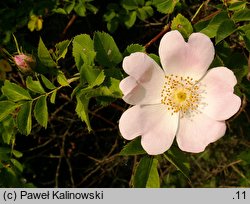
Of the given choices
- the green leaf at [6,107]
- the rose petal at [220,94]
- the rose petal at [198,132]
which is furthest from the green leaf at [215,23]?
the green leaf at [6,107]

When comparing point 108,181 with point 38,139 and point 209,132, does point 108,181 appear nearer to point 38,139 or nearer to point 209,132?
point 38,139

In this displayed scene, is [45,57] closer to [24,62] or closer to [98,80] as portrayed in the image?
[24,62]

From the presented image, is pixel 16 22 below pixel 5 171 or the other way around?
the other way around

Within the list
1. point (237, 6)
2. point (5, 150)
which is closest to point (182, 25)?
point (237, 6)

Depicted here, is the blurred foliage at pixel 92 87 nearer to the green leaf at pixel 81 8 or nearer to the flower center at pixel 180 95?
the green leaf at pixel 81 8

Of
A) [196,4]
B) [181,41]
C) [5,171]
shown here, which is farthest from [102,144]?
[181,41]

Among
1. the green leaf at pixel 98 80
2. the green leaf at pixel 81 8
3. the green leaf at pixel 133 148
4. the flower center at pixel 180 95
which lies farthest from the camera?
the green leaf at pixel 81 8

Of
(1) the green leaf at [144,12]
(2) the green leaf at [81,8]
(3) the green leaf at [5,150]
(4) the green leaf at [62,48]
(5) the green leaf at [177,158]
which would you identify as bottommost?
(3) the green leaf at [5,150]
